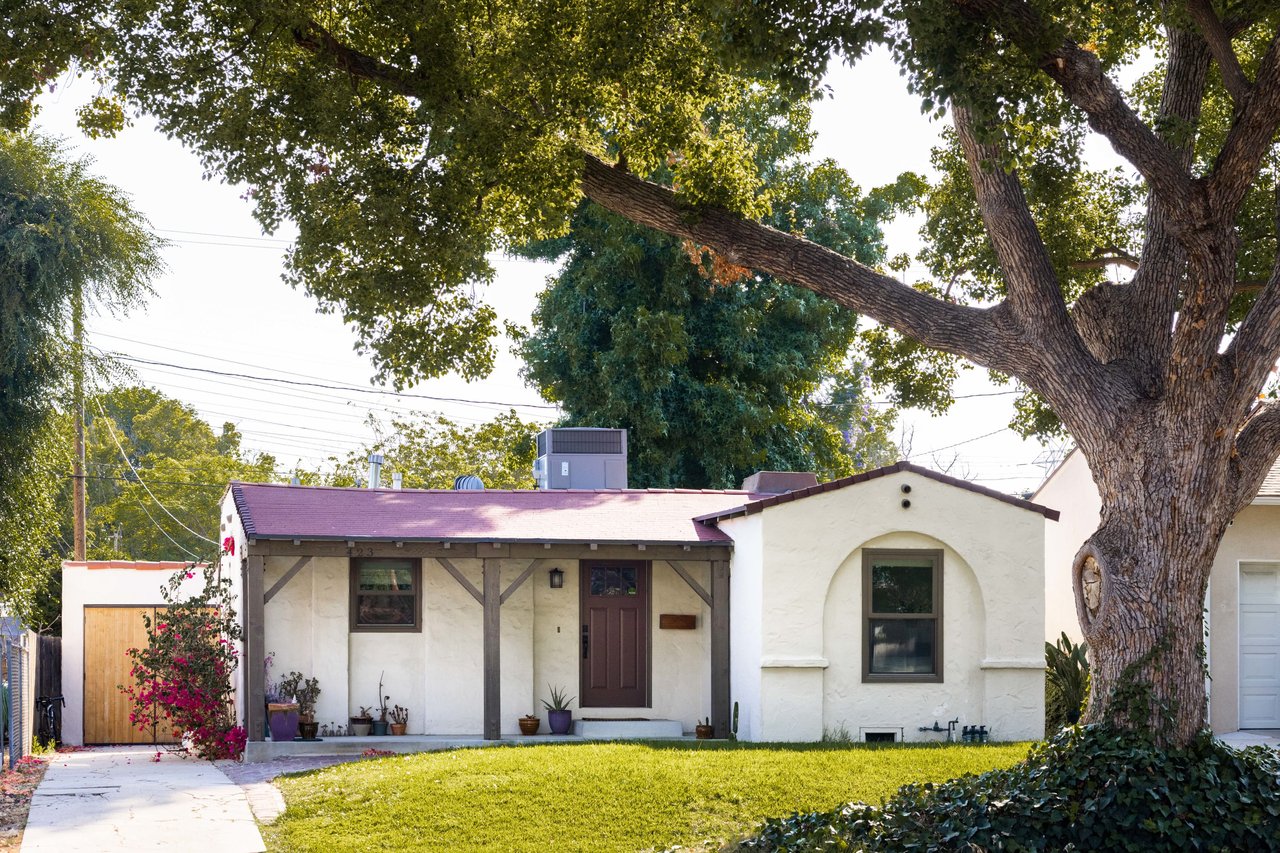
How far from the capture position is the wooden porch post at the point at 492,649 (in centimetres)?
1645

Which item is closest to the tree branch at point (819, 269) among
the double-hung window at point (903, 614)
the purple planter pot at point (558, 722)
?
the double-hung window at point (903, 614)

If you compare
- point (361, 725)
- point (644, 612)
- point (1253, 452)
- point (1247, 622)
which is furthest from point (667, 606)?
point (1253, 452)

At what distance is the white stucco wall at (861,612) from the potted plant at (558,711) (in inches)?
106

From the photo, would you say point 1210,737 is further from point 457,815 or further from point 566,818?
point 457,815

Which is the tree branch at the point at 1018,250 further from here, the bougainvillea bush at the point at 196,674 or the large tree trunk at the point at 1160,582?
the bougainvillea bush at the point at 196,674

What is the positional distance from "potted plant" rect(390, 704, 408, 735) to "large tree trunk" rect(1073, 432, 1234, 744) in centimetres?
980

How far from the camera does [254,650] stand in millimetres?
16031

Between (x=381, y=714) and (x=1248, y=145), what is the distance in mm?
12161

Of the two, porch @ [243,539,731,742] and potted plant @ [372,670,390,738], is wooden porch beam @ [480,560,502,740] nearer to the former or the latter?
porch @ [243,539,731,742]

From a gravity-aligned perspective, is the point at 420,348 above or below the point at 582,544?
above

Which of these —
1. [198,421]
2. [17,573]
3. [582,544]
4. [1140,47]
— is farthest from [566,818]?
[198,421]

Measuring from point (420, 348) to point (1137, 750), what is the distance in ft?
22.3

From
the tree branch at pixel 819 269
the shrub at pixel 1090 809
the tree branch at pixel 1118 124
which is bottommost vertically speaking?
the shrub at pixel 1090 809

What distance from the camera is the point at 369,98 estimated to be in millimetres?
11484
